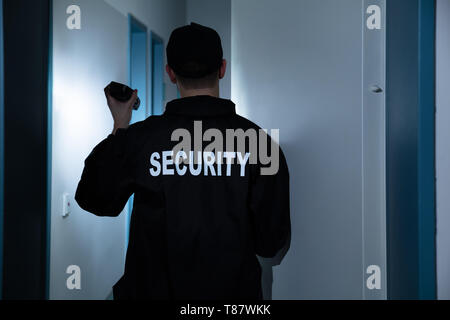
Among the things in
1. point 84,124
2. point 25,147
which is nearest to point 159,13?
point 84,124

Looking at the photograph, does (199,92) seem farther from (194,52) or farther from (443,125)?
(443,125)

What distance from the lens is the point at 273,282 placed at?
122 cm

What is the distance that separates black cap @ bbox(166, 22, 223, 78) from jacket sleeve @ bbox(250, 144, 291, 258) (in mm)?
310

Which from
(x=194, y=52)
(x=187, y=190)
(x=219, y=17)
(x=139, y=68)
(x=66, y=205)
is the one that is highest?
(x=219, y=17)

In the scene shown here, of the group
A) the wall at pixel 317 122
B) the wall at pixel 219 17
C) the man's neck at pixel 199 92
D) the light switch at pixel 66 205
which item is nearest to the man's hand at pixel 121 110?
the man's neck at pixel 199 92

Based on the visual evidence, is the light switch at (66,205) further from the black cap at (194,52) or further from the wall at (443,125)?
the wall at (443,125)

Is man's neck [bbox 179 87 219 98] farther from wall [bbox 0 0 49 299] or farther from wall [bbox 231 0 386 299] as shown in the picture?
wall [bbox 0 0 49 299]

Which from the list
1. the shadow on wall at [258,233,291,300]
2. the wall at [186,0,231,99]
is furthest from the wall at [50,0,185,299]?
the shadow on wall at [258,233,291,300]

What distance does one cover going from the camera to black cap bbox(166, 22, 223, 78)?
0.89 m

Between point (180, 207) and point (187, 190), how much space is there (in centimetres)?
5

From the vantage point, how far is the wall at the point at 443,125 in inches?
31.9

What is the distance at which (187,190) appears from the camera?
34.9 inches
